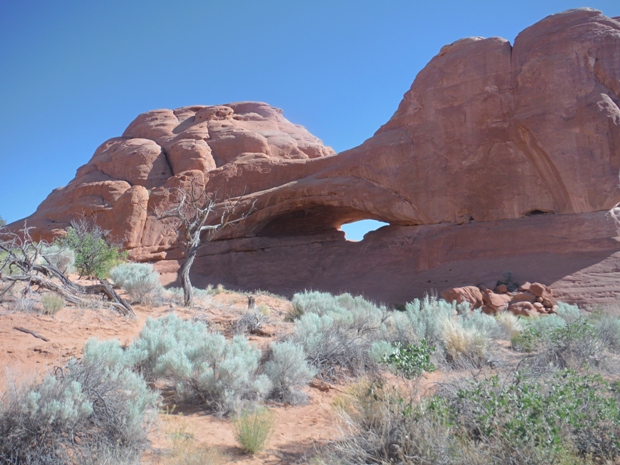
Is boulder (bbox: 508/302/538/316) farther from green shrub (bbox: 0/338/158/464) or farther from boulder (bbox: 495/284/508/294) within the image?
green shrub (bbox: 0/338/158/464)

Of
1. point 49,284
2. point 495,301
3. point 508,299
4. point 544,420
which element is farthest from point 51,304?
point 508,299

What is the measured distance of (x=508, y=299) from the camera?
1319 centimetres

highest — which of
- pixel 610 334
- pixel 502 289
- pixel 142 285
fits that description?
pixel 142 285

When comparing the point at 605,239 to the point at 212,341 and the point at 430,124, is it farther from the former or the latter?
the point at 212,341

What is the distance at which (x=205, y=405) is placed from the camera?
4.40m

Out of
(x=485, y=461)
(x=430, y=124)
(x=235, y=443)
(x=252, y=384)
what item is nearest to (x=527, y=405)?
(x=485, y=461)

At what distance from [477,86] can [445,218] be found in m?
5.97

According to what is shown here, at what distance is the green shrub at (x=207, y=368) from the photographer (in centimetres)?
432

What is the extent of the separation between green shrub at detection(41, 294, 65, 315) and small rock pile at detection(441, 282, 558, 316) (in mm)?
10202

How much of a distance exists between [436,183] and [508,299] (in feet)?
23.2

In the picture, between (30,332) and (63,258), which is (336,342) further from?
(63,258)

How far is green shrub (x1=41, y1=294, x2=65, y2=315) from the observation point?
22.4 feet

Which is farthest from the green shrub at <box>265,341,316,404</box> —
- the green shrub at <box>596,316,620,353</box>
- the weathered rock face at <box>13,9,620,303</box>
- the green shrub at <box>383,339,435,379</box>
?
the weathered rock face at <box>13,9,620,303</box>

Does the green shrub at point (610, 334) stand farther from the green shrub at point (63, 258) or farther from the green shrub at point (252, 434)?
the green shrub at point (63, 258)
